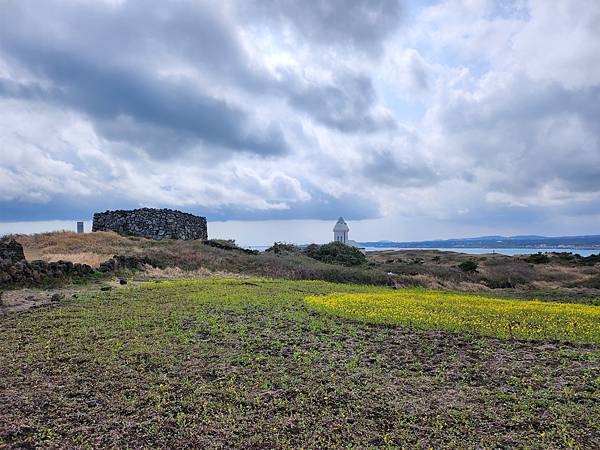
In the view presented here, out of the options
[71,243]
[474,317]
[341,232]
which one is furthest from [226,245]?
[474,317]

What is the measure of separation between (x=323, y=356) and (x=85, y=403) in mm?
3599

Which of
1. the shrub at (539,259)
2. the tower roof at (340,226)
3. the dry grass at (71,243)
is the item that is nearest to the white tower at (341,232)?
the tower roof at (340,226)

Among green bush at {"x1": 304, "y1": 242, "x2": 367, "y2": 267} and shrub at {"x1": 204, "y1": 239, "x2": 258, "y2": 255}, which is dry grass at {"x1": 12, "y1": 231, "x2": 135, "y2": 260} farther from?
green bush at {"x1": 304, "y1": 242, "x2": 367, "y2": 267}

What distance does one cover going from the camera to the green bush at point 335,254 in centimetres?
3557

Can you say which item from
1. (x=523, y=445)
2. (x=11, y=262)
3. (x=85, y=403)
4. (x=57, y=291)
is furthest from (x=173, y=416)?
(x=11, y=262)

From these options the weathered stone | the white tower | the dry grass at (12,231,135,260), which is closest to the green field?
the weathered stone

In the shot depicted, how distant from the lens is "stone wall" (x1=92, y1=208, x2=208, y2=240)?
37.5 metres

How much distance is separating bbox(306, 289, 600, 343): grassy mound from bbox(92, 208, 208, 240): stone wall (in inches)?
1109

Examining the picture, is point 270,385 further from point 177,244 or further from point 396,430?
point 177,244

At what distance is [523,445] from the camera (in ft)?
13.8

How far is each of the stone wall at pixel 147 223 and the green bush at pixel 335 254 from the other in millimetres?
12223

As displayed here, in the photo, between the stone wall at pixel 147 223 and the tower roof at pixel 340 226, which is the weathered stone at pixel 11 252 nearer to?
the stone wall at pixel 147 223

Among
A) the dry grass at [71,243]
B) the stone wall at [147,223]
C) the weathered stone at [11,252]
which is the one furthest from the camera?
the stone wall at [147,223]

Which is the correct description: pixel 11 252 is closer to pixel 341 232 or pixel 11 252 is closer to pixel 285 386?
pixel 285 386
